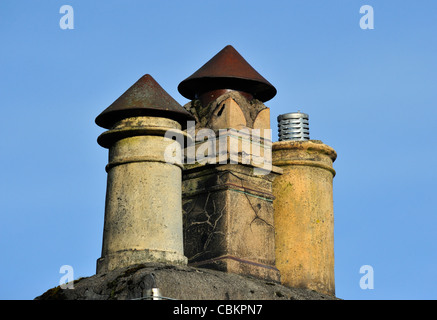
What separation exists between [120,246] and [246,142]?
2.09 meters

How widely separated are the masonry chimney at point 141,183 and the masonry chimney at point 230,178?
2.06 ft

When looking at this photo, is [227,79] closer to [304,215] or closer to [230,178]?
[230,178]

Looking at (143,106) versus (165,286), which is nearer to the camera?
(165,286)

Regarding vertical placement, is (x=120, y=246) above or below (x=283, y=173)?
below

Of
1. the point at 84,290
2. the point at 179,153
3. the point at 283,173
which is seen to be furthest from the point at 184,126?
the point at 84,290

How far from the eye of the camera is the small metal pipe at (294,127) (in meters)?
11.7

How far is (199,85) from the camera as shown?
11.2m

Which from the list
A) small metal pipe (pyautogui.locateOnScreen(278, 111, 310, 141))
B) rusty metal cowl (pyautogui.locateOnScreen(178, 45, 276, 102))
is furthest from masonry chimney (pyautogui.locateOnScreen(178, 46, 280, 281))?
small metal pipe (pyautogui.locateOnScreen(278, 111, 310, 141))

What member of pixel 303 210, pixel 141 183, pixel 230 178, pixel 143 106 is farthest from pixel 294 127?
pixel 141 183

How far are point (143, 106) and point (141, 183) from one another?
834mm

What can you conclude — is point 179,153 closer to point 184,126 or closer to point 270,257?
point 184,126

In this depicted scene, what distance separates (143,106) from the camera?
9.88m

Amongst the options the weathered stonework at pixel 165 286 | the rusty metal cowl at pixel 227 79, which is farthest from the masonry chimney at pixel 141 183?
the rusty metal cowl at pixel 227 79

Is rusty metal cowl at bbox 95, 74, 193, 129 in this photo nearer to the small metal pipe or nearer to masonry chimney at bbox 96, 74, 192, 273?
masonry chimney at bbox 96, 74, 192, 273
